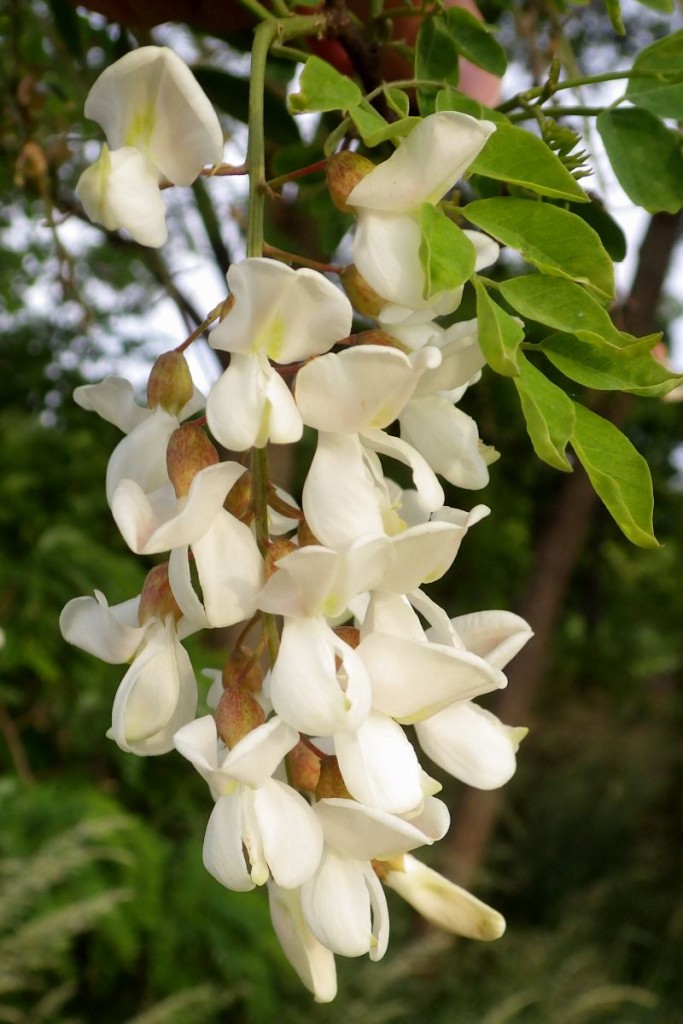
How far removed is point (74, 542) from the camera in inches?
49.1

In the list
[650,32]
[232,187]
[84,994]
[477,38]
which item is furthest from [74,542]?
[650,32]

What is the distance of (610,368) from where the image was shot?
254 millimetres

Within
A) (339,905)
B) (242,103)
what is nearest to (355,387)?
(339,905)

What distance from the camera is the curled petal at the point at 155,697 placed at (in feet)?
0.86

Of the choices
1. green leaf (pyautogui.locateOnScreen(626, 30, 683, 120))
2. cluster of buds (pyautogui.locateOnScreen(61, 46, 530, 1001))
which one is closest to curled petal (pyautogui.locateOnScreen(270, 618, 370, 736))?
cluster of buds (pyautogui.locateOnScreen(61, 46, 530, 1001))

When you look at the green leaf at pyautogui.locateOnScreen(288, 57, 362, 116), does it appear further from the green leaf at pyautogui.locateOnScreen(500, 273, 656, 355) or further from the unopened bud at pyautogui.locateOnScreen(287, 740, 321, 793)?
the unopened bud at pyautogui.locateOnScreen(287, 740, 321, 793)

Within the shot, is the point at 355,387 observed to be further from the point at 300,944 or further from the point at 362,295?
the point at 300,944

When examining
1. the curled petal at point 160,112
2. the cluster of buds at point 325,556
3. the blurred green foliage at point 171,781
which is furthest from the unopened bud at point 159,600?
the blurred green foliage at point 171,781

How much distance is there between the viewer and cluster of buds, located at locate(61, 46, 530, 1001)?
0.23 meters

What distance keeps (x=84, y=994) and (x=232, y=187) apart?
42.3 inches

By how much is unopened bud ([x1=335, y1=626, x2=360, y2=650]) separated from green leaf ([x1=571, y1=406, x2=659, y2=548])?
7cm

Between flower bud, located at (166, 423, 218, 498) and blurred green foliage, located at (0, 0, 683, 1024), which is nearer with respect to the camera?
flower bud, located at (166, 423, 218, 498)

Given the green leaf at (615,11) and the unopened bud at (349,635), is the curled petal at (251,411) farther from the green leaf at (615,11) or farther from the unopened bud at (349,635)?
the green leaf at (615,11)

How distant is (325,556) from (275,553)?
0.02m
